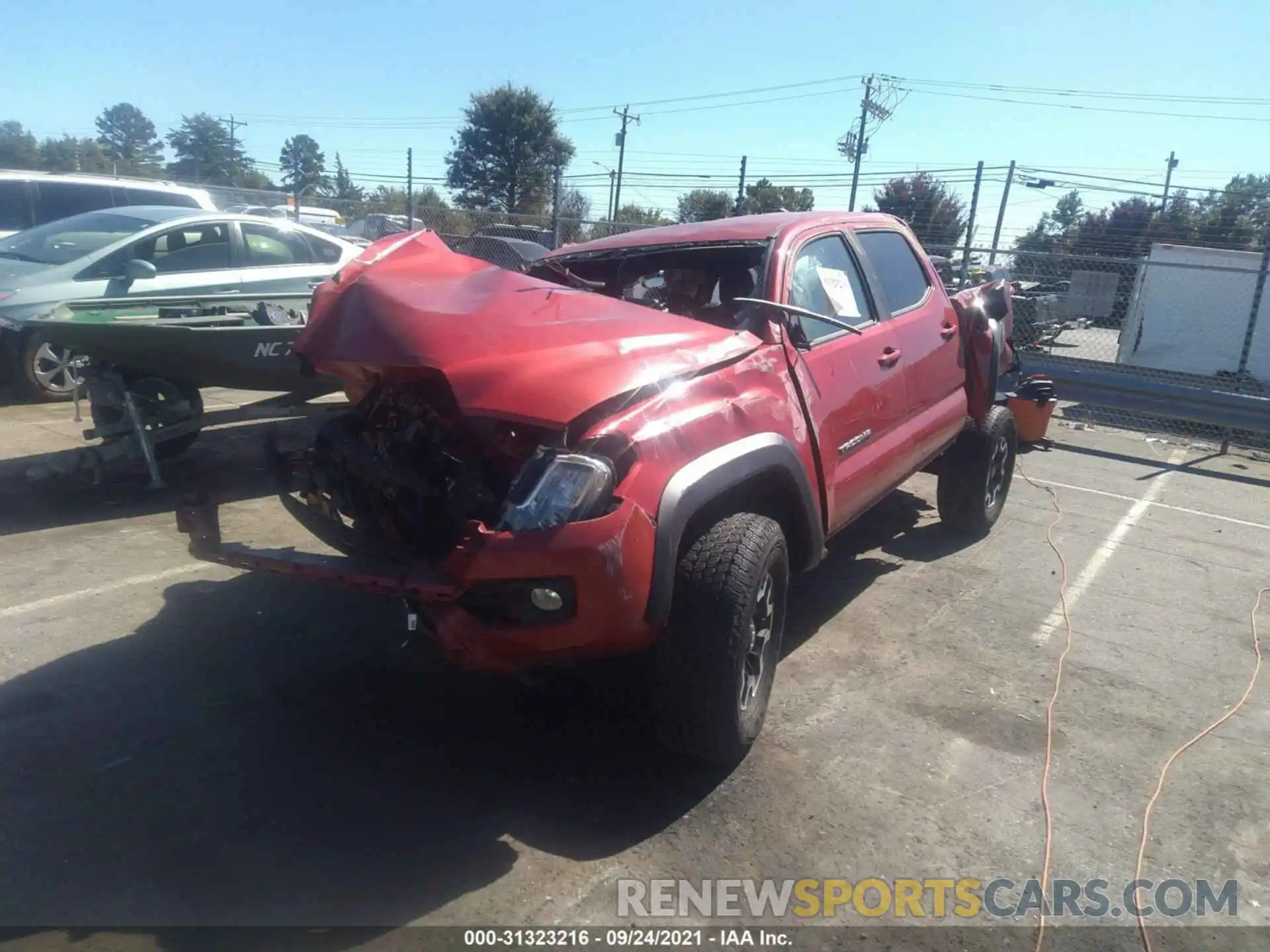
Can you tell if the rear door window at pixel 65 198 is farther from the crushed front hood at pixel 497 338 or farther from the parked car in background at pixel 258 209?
the crushed front hood at pixel 497 338

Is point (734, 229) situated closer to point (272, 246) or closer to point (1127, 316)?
point (272, 246)

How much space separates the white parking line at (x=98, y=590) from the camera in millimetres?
4508

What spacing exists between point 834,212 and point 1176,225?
91.2 feet

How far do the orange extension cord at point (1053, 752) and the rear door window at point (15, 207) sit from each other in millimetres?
11793

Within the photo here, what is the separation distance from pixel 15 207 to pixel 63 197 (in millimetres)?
521

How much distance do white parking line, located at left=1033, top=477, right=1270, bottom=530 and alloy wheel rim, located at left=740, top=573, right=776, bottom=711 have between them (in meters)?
5.39

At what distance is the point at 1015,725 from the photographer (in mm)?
3904

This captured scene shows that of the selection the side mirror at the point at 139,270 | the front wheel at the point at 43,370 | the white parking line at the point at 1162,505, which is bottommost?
the white parking line at the point at 1162,505

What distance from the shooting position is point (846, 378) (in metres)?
4.29

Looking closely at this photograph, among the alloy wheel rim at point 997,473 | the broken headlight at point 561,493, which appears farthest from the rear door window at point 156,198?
the broken headlight at point 561,493

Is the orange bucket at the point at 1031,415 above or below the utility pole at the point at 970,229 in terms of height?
below

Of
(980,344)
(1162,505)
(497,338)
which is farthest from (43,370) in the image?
(1162,505)

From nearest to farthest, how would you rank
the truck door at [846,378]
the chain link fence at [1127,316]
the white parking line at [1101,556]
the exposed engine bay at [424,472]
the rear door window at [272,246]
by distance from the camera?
the exposed engine bay at [424,472] → the truck door at [846,378] → the white parking line at [1101,556] → the rear door window at [272,246] → the chain link fence at [1127,316]

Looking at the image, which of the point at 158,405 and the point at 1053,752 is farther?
the point at 158,405
